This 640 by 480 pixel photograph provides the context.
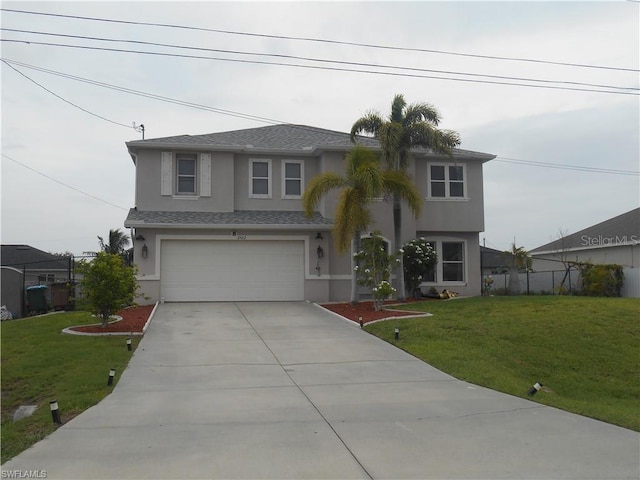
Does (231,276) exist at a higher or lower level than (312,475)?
higher

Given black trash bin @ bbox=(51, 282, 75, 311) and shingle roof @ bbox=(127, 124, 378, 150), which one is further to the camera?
shingle roof @ bbox=(127, 124, 378, 150)

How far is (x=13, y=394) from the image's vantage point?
9109 mm

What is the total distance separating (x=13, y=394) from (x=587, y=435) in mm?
8351

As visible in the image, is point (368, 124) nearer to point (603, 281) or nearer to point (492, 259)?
point (603, 281)

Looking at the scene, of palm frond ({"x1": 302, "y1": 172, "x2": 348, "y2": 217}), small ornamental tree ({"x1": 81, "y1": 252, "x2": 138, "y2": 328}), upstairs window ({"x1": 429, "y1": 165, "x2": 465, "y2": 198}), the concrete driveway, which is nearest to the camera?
the concrete driveway

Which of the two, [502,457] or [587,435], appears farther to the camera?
[587,435]

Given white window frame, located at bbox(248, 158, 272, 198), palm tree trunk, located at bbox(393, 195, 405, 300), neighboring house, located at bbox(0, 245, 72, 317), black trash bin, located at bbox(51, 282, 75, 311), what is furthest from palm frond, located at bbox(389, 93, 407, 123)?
neighboring house, located at bbox(0, 245, 72, 317)

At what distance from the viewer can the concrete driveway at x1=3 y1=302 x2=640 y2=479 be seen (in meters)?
5.55

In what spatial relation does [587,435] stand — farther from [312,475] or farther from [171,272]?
[171,272]

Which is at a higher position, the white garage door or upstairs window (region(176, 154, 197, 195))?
upstairs window (region(176, 154, 197, 195))

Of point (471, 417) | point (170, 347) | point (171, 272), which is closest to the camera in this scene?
point (471, 417)

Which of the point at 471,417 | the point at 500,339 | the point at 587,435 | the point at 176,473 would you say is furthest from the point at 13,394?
the point at 500,339

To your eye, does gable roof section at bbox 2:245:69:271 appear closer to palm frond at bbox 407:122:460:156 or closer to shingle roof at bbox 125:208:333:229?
shingle roof at bbox 125:208:333:229

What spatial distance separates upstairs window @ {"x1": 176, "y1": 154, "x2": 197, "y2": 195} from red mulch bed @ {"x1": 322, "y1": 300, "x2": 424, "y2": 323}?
667cm
